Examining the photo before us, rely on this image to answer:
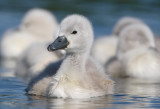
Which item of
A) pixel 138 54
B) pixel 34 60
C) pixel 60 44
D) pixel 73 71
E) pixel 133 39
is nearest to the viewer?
pixel 60 44

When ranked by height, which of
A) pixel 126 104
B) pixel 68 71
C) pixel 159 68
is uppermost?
pixel 159 68

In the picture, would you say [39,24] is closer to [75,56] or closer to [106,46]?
[106,46]

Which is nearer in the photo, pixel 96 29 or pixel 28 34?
pixel 28 34

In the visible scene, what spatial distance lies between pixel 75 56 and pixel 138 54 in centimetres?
348

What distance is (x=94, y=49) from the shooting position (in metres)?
15.3

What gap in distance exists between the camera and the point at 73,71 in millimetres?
9273

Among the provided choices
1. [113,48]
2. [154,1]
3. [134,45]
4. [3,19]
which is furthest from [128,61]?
[154,1]

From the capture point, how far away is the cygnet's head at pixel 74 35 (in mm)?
9202

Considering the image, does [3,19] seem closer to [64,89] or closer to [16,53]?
[16,53]

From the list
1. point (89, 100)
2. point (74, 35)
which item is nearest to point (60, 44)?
point (74, 35)

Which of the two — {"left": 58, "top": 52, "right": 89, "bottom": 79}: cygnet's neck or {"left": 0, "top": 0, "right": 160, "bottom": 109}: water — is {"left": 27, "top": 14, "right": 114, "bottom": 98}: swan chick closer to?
{"left": 58, "top": 52, "right": 89, "bottom": 79}: cygnet's neck

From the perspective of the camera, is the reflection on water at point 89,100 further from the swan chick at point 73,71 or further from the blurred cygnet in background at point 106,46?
the blurred cygnet in background at point 106,46

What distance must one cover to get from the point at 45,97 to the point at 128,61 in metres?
3.75

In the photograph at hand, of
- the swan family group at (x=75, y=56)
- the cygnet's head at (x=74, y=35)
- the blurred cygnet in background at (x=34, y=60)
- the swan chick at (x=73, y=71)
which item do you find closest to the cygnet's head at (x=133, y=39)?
the swan family group at (x=75, y=56)
